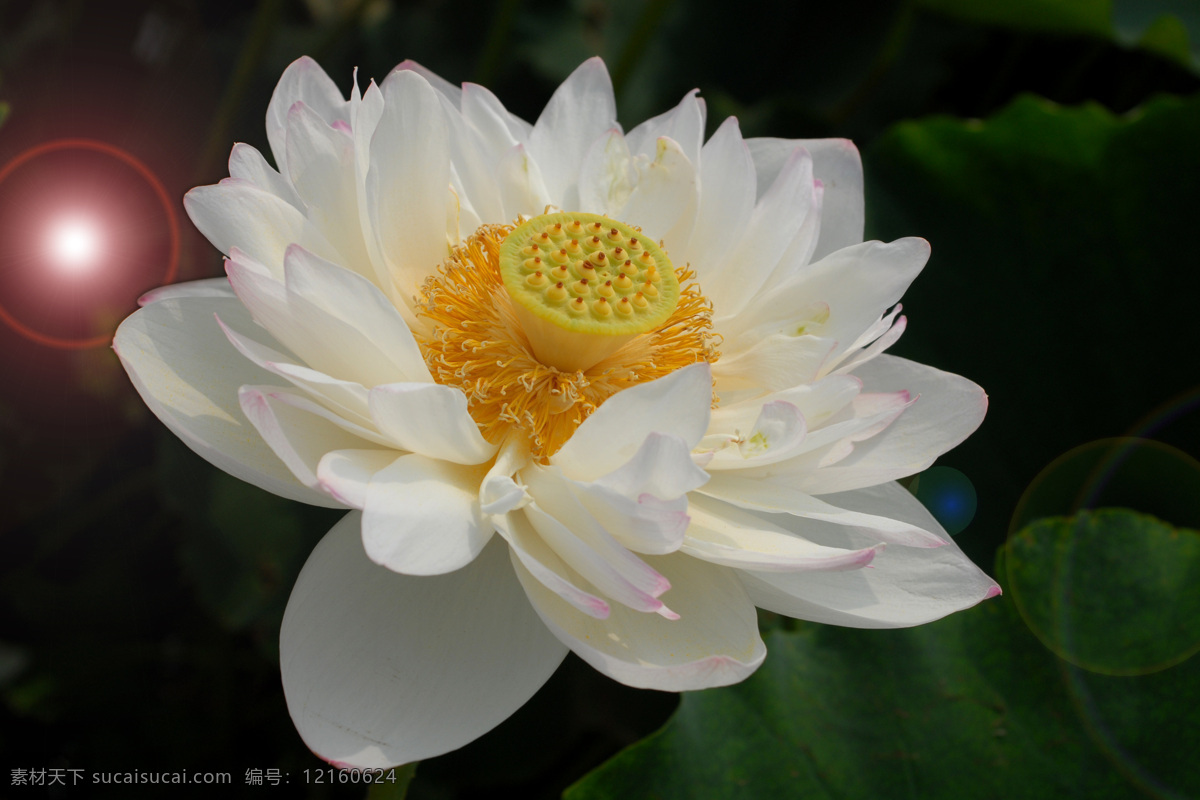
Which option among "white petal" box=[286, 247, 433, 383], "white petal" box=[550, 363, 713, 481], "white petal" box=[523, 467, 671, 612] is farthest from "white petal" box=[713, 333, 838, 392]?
"white petal" box=[286, 247, 433, 383]

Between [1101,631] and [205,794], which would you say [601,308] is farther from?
[205,794]

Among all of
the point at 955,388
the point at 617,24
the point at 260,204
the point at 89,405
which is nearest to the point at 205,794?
the point at 89,405

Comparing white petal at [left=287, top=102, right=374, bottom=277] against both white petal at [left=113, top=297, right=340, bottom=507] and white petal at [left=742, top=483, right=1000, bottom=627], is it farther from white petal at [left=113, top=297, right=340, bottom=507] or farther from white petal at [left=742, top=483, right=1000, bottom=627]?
white petal at [left=742, top=483, right=1000, bottom=627]

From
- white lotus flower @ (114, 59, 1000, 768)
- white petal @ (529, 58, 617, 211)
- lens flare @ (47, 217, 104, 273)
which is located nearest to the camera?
white lotus flower @ (114, 59, 1000, 768)

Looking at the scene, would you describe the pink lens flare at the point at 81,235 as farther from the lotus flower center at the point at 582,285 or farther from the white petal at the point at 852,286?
the white petal at the point at 852,286

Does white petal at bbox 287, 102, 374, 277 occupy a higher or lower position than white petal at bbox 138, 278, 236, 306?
higher

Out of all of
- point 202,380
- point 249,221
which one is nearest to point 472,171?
point 249,221
